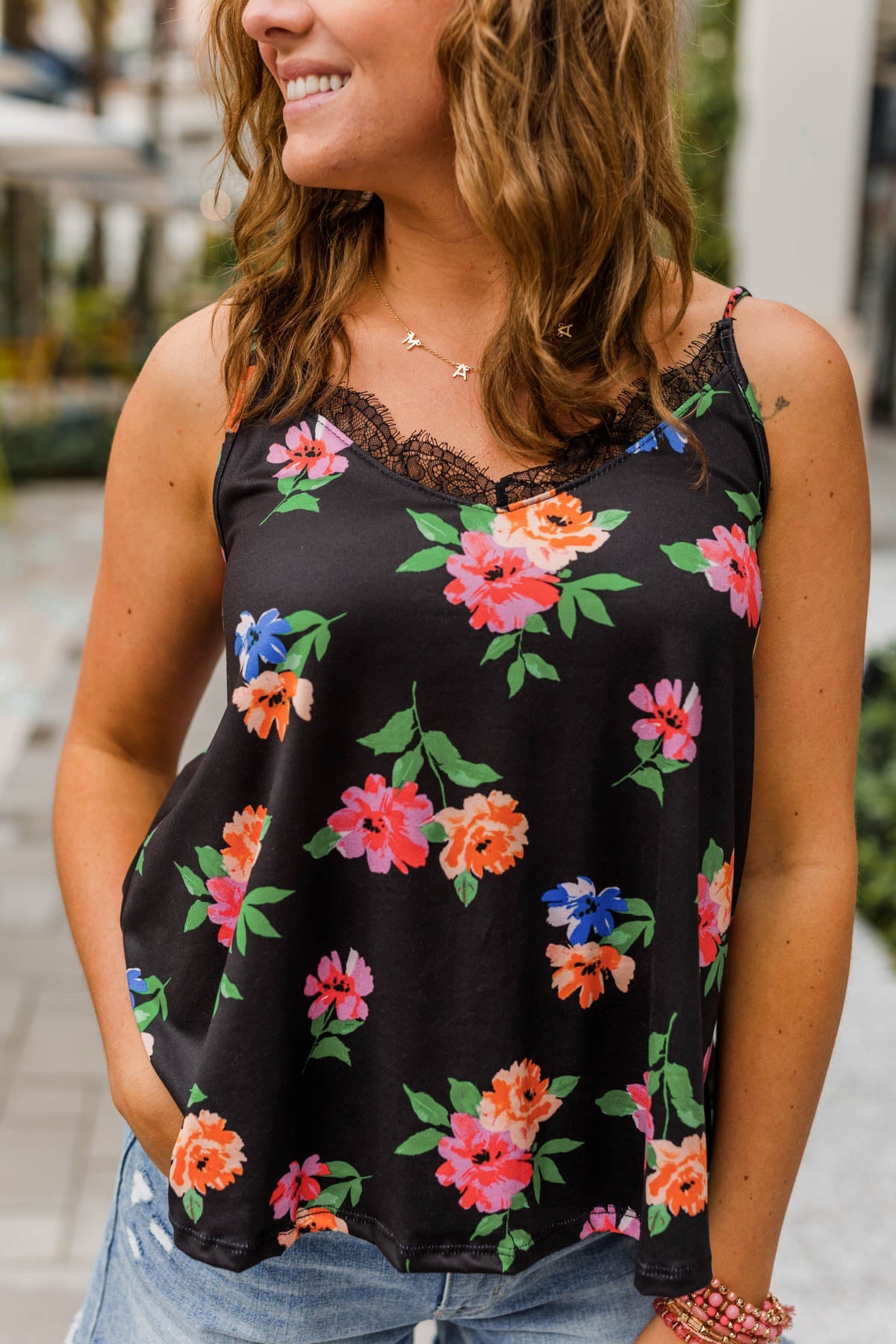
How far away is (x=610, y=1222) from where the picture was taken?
118 centimetres

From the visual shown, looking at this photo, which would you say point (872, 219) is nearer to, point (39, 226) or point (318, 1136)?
point (39, 226)

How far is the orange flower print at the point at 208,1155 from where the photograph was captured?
44.1 inches

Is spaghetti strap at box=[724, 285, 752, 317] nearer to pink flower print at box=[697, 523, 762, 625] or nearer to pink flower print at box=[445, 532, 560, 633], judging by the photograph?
pink flower print at box=[697, 523, 762, 625]

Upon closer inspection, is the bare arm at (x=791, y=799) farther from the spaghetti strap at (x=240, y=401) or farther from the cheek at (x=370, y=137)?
the spaghetti strap at (x=240, y=401)

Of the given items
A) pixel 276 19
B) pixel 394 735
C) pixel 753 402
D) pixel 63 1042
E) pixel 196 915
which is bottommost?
pixel 63 1042

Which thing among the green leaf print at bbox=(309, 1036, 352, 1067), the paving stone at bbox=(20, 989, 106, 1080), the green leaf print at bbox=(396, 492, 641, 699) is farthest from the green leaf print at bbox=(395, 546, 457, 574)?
the paving stone at bbox=(20, 989, 106, 1080)

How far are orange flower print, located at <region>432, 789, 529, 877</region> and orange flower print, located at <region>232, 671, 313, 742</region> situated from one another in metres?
0.15

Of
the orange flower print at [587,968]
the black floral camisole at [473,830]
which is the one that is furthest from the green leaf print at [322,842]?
the orange flower print at [587,968]

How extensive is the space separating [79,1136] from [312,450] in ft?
8.75

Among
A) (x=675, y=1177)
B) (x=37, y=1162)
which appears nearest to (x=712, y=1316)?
(x=675, y=1177)

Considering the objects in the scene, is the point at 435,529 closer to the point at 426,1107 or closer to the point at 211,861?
the point at 211,861

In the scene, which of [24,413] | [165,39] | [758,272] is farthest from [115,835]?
[165,39]

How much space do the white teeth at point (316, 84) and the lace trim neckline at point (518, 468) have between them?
0.83 ft

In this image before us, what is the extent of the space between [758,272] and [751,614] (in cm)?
757
